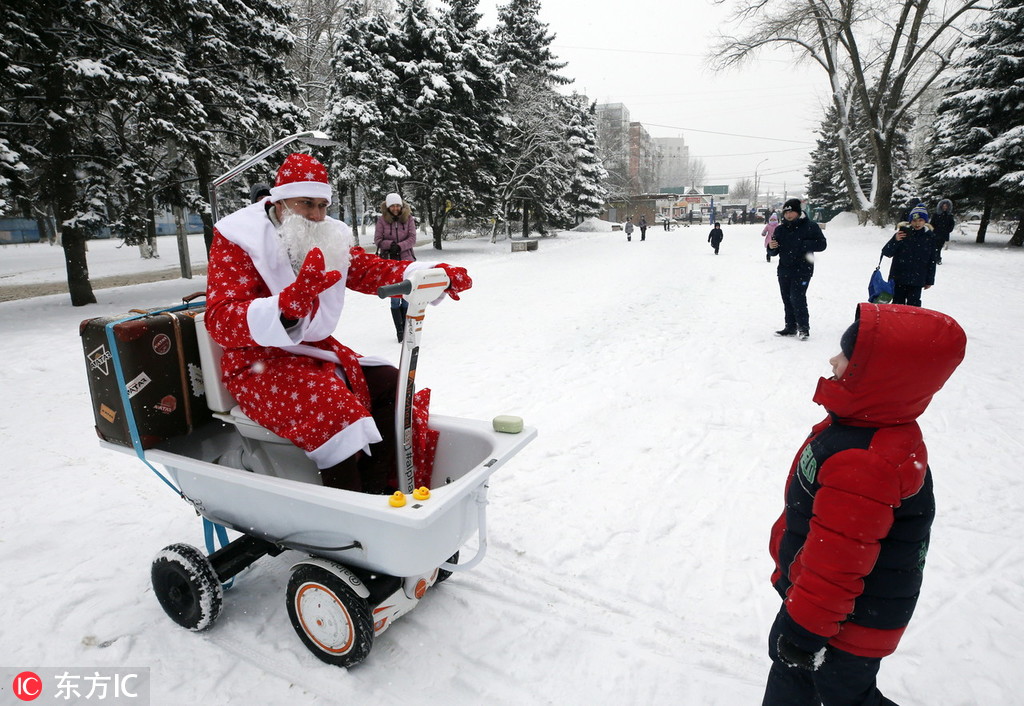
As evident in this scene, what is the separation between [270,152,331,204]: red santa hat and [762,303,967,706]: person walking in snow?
2162mm

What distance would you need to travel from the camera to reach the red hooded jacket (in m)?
1.46

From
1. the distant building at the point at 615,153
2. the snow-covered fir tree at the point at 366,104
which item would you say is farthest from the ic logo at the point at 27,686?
the distant building at the point at 615,153

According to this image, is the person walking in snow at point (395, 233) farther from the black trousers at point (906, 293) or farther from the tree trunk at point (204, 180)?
the tree trunk at point (204, 180)

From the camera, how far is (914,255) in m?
6.83

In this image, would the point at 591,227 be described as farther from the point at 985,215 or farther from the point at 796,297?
the point at 796,297

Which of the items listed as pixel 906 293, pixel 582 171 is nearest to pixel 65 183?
pixel 906 293

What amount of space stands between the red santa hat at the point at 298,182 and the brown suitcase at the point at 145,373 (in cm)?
71

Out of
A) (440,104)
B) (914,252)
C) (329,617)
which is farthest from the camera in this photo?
(440,104)

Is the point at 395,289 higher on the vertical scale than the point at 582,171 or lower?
lower

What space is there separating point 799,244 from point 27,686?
7652 mm

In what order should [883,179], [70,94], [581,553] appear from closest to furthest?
[581,553], [70,94], [883,179]

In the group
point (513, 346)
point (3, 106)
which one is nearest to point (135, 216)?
point (3, 106)

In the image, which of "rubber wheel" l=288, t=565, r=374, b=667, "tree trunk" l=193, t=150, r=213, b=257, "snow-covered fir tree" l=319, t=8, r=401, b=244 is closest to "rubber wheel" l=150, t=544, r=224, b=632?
"rubber wheel" l=288, t=565, r=374, b=667

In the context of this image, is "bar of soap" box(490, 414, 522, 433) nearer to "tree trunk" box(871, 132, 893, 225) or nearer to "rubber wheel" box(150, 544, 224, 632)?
"rubber wheel" box(150, 544, 224, 632)
